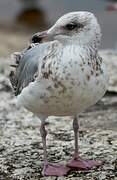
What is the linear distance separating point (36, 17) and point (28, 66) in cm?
1074

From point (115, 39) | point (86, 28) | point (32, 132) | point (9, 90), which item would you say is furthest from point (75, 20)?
point (115, 39)

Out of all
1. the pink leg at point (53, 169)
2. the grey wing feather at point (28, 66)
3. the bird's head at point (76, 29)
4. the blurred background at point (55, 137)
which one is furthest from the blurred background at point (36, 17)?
the bird's head at point (76, 29)

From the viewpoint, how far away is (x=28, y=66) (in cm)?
365

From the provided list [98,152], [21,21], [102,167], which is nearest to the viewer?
[102,167]

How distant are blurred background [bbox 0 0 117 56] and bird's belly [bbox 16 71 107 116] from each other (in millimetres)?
7548

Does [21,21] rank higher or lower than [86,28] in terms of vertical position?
higher

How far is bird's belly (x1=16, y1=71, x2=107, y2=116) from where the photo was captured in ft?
10.9

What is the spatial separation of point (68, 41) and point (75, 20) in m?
0.12

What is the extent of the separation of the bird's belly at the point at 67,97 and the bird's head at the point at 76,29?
0.75 feet

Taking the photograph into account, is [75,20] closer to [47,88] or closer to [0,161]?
[47,88]

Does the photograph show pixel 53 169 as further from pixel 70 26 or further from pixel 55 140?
pixel 70 26

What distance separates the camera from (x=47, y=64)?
342cm

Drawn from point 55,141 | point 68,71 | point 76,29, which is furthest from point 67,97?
point 55,141

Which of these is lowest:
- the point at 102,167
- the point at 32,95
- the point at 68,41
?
the point at 102,167
